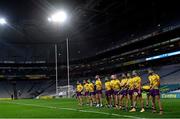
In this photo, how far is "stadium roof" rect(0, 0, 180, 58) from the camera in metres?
39.2

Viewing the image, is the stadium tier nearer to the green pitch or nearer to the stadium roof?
the stadium roof

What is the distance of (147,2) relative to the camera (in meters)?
40.5

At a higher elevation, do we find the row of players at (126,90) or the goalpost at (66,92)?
the goalpost at (66,92)

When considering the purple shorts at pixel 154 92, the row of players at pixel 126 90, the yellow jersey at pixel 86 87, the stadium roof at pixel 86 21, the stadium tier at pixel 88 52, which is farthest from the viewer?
the stadium roof at pixel 86 21

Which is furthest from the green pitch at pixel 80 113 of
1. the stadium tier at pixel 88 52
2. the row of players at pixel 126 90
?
the row of players at pixel 126 90

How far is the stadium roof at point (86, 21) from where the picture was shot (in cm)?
3925

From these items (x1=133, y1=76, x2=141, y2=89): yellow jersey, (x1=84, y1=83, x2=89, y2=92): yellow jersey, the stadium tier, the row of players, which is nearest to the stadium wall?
the stadium tier

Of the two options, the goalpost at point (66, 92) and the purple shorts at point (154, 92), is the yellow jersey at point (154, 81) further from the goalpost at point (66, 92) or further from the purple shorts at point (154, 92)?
the goalpost at point (66, 92)

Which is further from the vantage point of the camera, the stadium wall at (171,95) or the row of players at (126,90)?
the stadium wall at (171,95)

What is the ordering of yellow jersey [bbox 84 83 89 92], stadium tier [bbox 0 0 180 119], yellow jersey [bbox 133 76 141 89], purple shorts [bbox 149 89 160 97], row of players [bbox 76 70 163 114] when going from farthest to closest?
yellow jersey [bbox 84 83 89 92] → stadium tier [bbox 0 0 180 119] → yellow jersey [bbox 133 76 141 89] → row of players [bbox 76 70 163 114] → purple shorts [bbox 149 89 160 97]

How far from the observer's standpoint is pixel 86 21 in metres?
50.4

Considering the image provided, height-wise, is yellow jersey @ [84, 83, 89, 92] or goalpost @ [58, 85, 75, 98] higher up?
goalpost @ [58, 85, 75, 98]

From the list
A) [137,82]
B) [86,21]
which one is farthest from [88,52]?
[137,82]

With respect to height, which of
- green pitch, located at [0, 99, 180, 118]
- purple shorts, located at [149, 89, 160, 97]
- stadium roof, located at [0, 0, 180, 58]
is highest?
stadium roof, located at [0, 0, 180, 58]
